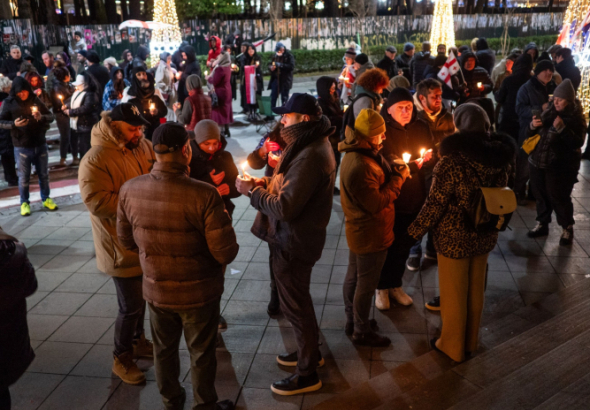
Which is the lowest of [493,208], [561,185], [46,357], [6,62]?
[46,357]

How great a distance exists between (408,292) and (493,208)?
1925 mm

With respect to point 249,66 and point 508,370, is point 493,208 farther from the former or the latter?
point 249,66

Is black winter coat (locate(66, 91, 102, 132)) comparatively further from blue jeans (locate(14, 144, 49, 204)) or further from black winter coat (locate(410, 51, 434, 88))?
black winter coat (locate(410, 51, 434, 88))

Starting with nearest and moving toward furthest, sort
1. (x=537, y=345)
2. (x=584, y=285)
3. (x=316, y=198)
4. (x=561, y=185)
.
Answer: (x=316, y=198) < (x=537, y=345) < (x=584, y=285) < (x=561, y=185)

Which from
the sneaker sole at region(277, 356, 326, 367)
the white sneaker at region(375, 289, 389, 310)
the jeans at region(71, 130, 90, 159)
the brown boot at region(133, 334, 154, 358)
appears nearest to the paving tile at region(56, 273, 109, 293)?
the brown boot at region(133, 334, 154, 358)

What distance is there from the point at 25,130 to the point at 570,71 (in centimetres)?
963

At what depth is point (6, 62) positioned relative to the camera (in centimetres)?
1339

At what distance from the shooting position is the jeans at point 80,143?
995cm

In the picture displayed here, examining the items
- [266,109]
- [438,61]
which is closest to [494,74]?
[438,61]

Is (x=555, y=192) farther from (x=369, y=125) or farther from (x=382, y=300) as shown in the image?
(x=369, y=125)

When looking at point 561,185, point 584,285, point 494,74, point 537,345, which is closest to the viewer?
point 537,345

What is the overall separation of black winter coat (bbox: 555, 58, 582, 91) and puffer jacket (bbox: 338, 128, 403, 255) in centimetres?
767

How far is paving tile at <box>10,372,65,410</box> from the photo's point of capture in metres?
3.94

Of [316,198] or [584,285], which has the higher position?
[316,198]
